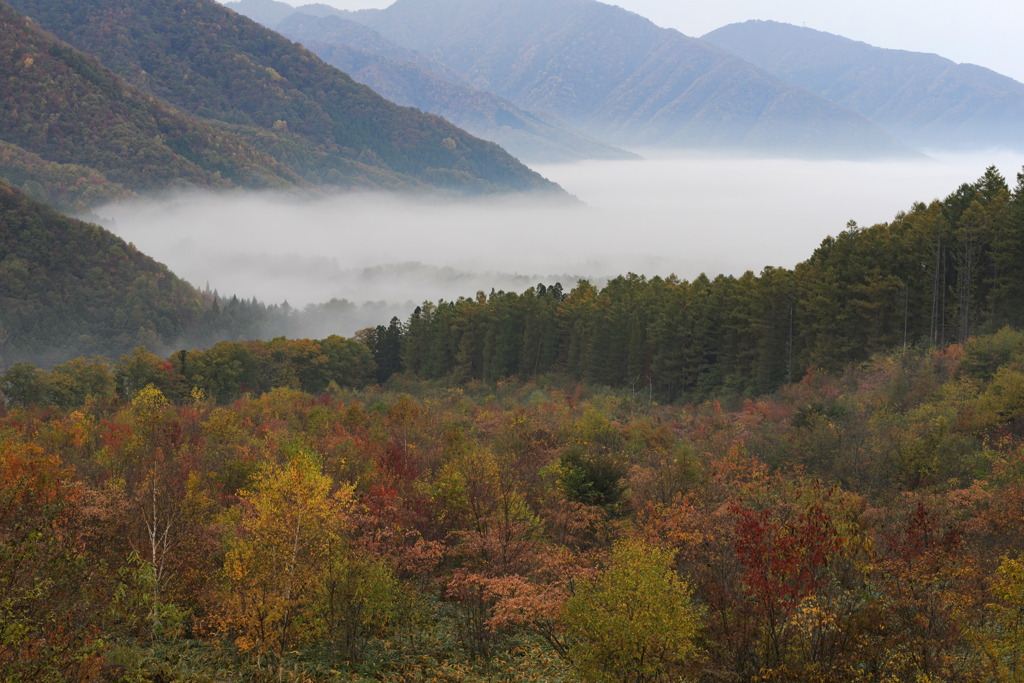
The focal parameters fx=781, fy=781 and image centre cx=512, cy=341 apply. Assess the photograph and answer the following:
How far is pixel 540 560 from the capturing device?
103 feet

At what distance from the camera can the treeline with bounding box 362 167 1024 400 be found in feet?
255

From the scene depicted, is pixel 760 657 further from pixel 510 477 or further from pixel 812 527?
pixel 510 477

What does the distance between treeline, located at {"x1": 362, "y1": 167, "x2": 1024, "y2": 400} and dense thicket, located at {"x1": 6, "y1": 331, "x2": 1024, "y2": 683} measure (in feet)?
78.8

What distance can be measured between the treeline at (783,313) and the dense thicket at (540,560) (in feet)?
78.8

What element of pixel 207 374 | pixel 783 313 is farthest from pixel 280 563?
pixel 207 374

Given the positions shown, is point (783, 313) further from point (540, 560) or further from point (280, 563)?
point (280, 563)

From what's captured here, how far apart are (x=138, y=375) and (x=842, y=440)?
10248 centimetres

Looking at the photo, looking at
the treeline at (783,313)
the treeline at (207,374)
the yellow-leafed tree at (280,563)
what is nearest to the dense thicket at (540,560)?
the yellow-leafed tree at (280,563)

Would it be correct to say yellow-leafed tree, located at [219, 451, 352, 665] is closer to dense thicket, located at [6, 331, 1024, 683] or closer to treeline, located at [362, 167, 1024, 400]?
dense thicket, located at [6, 331, 1024, 683]

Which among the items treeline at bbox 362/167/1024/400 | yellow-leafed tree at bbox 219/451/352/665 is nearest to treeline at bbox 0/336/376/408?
treeline at bbox 362/167/1024/400

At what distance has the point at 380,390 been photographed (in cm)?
13375

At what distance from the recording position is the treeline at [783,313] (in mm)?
77875

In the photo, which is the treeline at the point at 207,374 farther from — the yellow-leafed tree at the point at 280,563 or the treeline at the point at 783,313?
the yellow-leafed tree at the point at 280,563

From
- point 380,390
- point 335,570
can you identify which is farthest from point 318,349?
point 335,570
